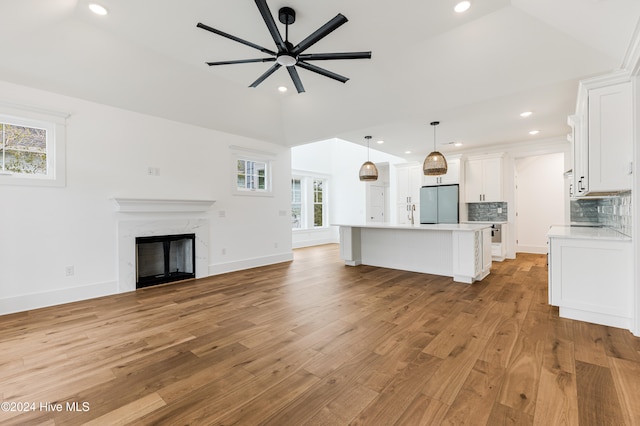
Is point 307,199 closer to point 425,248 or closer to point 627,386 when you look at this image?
point 425,248

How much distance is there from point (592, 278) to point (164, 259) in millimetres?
5881

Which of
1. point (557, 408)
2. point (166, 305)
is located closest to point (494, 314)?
point (557, 408)

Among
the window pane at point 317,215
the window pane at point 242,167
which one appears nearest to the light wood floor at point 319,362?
→ the window pane at point 242,167

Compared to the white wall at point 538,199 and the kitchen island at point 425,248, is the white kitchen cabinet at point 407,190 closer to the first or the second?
the kitchen island at point 425,248

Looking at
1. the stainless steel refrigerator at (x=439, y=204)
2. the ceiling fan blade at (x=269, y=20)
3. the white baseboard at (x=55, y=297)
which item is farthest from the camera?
the stainless steel refrigerator at (x=439, y=204)

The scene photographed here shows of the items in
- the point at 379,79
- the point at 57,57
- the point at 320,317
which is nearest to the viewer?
the point at 320,317

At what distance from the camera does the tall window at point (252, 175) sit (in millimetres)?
6105

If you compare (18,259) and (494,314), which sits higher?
(18,259)

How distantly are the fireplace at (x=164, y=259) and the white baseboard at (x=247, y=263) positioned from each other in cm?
44

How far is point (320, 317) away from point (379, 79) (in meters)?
3.43

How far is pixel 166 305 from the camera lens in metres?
3.62

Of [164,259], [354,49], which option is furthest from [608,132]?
[164,259]

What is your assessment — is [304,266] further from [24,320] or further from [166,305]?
[24,320]

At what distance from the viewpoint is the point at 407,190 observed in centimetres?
800
